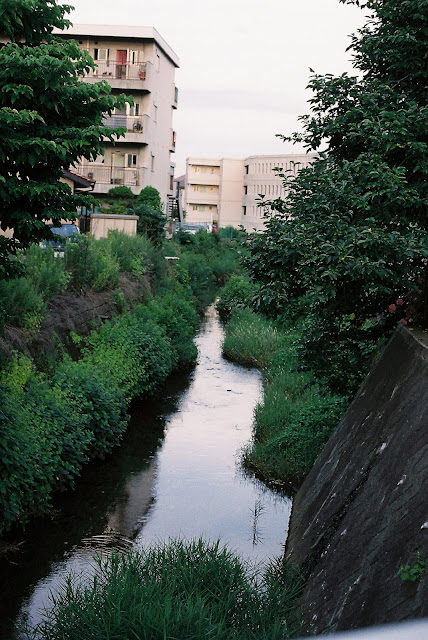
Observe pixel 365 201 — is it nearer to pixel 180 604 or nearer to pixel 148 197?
pixel 180 604

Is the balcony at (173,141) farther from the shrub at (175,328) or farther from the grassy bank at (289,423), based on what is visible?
the grassy bank at (289,423)

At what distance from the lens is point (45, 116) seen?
7.38 meters

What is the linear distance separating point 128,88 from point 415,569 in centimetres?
4110

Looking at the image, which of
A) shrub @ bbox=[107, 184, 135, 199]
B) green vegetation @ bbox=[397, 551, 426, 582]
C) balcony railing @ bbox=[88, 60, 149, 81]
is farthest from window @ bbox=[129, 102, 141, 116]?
green vegetation @ bbox=[397, 551, 426, 582]

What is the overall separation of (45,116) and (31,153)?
548 mm

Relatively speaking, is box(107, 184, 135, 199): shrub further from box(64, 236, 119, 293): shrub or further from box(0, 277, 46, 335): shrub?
box(0, 277, 46, 335): shrub

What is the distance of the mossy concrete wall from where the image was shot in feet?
15.3

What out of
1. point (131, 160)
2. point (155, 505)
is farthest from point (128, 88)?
A: point (155, 505)

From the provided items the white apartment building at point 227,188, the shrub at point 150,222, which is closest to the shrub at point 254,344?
the shrub at point 150,222

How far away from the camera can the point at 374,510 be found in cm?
577

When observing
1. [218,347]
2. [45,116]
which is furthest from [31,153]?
[218,347]

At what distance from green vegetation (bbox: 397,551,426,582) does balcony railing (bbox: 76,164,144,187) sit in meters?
39.2

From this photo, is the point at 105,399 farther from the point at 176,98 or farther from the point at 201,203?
the point at 201,203

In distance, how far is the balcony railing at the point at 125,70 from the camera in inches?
1644
